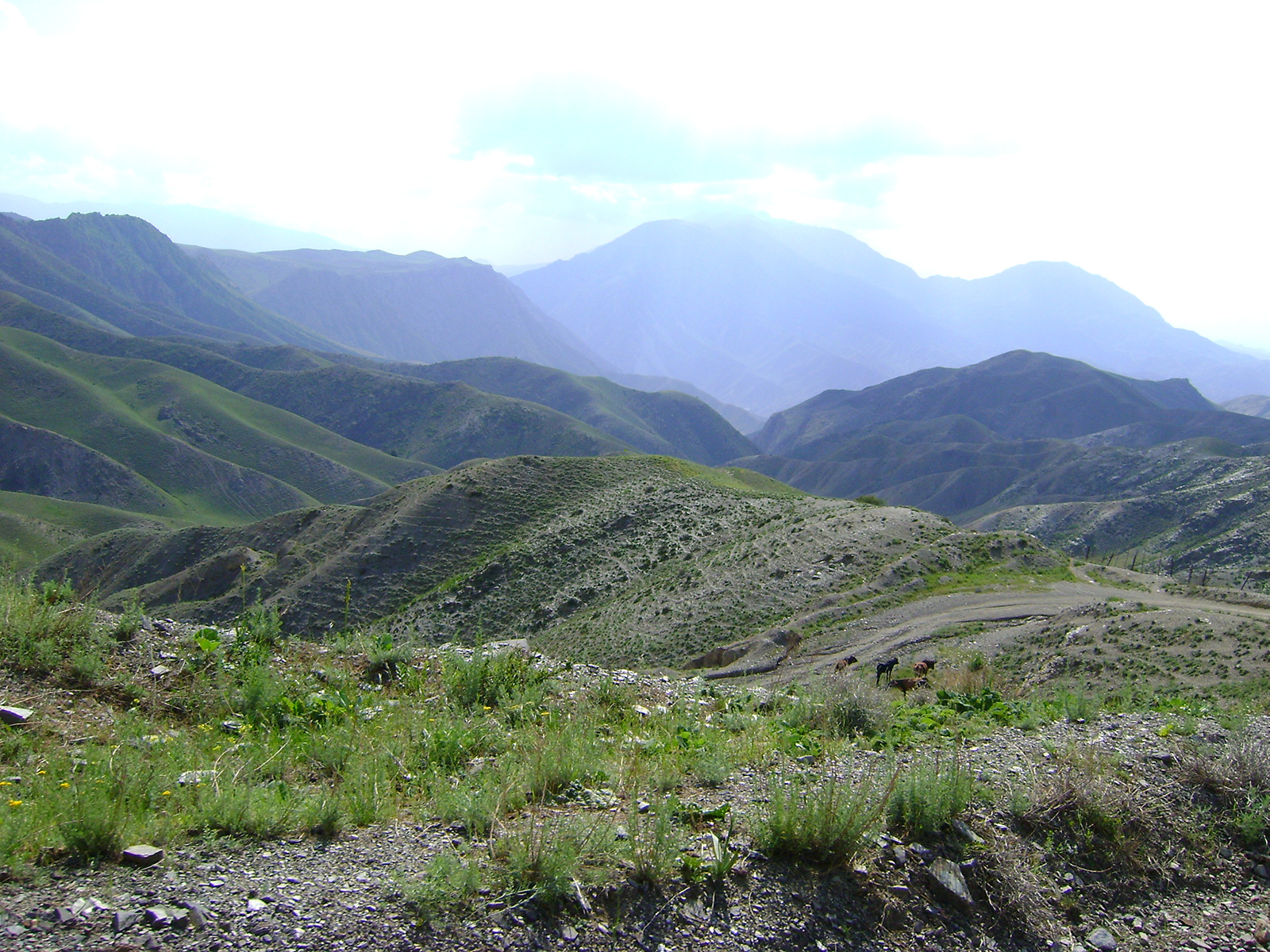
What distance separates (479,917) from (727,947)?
4.68ft

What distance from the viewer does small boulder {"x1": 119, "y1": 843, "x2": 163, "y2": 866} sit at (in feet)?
13.3

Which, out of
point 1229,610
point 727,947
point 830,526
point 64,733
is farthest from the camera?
point 830,526

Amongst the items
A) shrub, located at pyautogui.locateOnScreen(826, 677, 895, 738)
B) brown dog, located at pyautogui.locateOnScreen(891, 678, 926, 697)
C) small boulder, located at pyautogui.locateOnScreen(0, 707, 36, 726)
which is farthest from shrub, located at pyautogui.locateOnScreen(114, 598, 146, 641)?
brown dog, located at pyautogui.locateOnScreen(891, 678, 926, 697)

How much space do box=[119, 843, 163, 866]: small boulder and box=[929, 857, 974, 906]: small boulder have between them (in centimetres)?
481

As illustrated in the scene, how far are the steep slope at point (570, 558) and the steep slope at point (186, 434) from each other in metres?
55.8

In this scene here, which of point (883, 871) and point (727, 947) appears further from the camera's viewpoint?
point (883, 871)

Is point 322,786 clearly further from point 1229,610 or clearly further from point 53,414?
point 53,414

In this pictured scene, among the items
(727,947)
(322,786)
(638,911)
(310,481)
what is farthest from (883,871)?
(310,481)

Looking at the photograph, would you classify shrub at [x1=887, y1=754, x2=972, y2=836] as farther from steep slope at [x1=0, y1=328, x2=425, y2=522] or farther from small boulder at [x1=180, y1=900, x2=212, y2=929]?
steep slope at [x1=0, y1=328, x2=425, y2=522]

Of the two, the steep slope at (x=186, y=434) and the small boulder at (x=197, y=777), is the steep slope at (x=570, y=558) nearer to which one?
the small boulder at (x=197, y=777)

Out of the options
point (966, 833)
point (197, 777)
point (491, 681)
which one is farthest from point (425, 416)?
point (966, 833)

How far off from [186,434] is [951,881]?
142 m

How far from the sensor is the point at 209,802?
4656mm

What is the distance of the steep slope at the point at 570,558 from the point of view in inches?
1158
